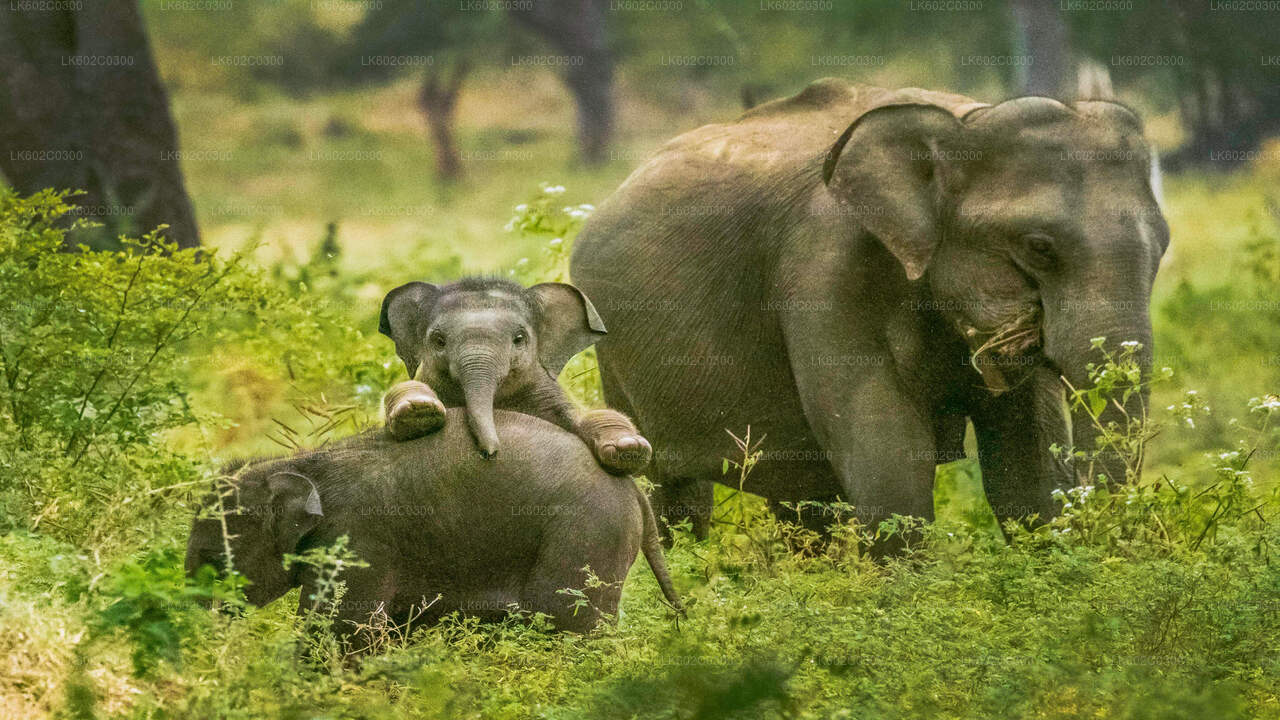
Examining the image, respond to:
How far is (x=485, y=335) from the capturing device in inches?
262

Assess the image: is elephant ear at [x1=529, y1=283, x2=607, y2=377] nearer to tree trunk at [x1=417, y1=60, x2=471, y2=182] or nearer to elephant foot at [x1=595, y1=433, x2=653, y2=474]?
elephant foot at [x1=595, y1=433, x2=653, y2=474]

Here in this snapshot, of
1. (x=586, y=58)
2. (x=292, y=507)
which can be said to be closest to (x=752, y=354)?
(x=292, y=507)

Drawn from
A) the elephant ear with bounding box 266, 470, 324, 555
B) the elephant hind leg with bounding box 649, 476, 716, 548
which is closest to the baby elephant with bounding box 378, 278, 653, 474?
the elephant ear with bounding box 266, 470, 324, 555

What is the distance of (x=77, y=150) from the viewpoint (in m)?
13.5

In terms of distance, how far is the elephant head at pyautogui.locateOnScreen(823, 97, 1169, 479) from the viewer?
22.5 feet

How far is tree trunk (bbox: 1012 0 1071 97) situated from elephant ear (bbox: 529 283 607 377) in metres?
18.4

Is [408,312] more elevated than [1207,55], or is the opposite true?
[408,312]

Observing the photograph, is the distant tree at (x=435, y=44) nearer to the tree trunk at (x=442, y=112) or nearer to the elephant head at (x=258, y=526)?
the tree trunk at (x=442, y=112)


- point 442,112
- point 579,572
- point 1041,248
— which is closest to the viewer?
point 579,572

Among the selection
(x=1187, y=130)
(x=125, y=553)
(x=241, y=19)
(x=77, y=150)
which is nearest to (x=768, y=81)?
(x=1187, y=130)

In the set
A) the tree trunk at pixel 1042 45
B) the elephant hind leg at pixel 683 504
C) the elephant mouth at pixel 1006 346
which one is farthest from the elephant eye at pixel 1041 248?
the tree trunk at pixel 1042 45

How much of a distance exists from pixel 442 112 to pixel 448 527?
3295 centimetres

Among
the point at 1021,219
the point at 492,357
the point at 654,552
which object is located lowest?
the point at 654,552

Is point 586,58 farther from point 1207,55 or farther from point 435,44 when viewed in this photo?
point 1207,55
